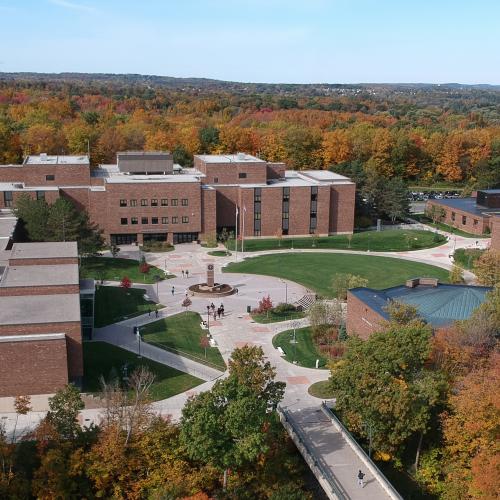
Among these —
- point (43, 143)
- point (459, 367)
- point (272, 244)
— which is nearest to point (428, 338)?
point (459, 367)

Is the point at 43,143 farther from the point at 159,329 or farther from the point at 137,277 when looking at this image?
the point at 159,329

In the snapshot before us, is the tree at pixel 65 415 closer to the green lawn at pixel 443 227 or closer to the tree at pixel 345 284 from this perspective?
the tree at pixel 345 284

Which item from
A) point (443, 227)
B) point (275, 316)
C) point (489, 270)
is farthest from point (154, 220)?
point (489, 270)

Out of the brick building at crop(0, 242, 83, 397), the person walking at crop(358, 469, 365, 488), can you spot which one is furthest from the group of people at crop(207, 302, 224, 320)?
the person walking at crop(358, 469, 365, 488)

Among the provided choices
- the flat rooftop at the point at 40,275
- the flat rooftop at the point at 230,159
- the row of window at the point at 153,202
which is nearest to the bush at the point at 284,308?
the flat rooftop at the point at 40,275

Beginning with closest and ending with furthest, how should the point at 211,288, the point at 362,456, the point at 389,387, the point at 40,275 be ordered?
the point at 389,387
the point at 362,456
the point at 40,275
the point at 211,288

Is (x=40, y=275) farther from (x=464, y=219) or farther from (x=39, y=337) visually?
(x=464, y=219)
